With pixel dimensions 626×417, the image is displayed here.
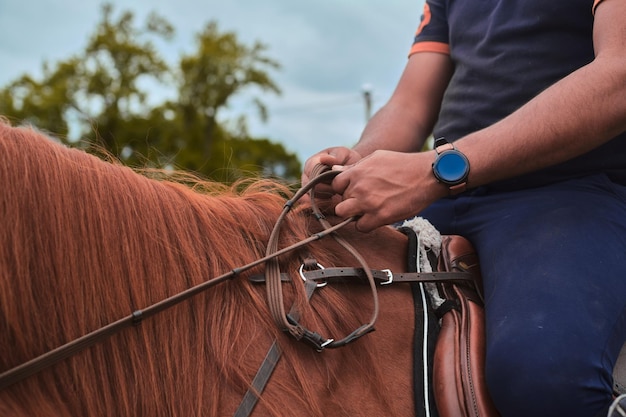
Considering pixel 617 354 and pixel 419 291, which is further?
pixel 419 291

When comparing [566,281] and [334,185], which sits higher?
[334,185]

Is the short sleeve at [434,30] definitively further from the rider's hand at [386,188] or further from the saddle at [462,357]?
the saddle at [462,357]

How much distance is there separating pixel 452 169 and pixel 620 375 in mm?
762

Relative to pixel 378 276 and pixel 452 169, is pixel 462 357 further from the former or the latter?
pixel 452 169

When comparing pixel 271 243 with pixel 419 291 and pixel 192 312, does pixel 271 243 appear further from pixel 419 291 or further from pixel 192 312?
pixel 419 291

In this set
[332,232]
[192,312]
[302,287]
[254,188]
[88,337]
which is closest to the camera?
[88,337]

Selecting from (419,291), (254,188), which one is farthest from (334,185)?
(419,291)

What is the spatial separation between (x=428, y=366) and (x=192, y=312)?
708mm

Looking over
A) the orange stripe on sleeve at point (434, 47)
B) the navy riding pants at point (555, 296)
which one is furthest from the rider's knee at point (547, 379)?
the orange stripe on sleeve at point (434, 47)

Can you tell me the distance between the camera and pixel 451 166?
6.63 ft

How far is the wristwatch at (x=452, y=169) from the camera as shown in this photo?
6.60 ft

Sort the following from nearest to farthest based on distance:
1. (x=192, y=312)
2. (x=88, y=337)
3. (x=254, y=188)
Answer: (x=88, y=337), (x=192, y=312), (x=254, y=188)

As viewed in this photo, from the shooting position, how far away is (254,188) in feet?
7.19

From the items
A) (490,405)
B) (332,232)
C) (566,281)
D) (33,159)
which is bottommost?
(490,405)
